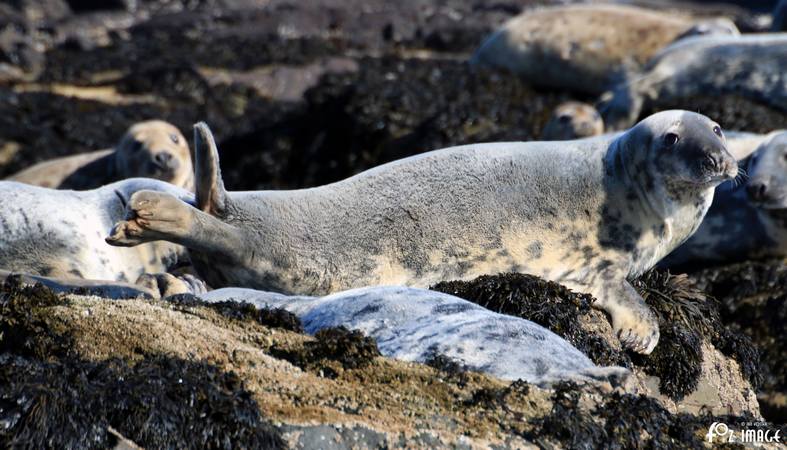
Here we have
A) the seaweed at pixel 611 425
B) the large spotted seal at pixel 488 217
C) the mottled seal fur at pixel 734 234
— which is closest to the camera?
the seaweed at pixel 611 425

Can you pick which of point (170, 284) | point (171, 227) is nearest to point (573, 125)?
point (170, 284)

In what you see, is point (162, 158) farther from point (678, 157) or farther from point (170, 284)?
point (678, 157)

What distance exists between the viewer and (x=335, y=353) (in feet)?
16.2

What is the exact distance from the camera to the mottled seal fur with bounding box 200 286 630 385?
507 centimetres

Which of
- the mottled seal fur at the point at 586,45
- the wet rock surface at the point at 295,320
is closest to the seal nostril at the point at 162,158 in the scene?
the wet rock surface at the point at 295,320

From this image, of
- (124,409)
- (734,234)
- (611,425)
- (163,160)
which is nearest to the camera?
(124,409)

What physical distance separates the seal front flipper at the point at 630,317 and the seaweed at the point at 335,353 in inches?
77.6

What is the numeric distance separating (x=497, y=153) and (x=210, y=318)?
8.86 feet

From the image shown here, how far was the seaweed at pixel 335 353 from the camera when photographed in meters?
4.86

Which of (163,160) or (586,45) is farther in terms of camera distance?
(586,45)

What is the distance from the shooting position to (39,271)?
7539 millimetres

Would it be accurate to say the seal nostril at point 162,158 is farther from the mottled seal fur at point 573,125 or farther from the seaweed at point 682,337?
the seaweed at point 682,337

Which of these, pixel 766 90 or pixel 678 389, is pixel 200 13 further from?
pixel 678 389

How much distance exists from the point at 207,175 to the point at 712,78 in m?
7.79
